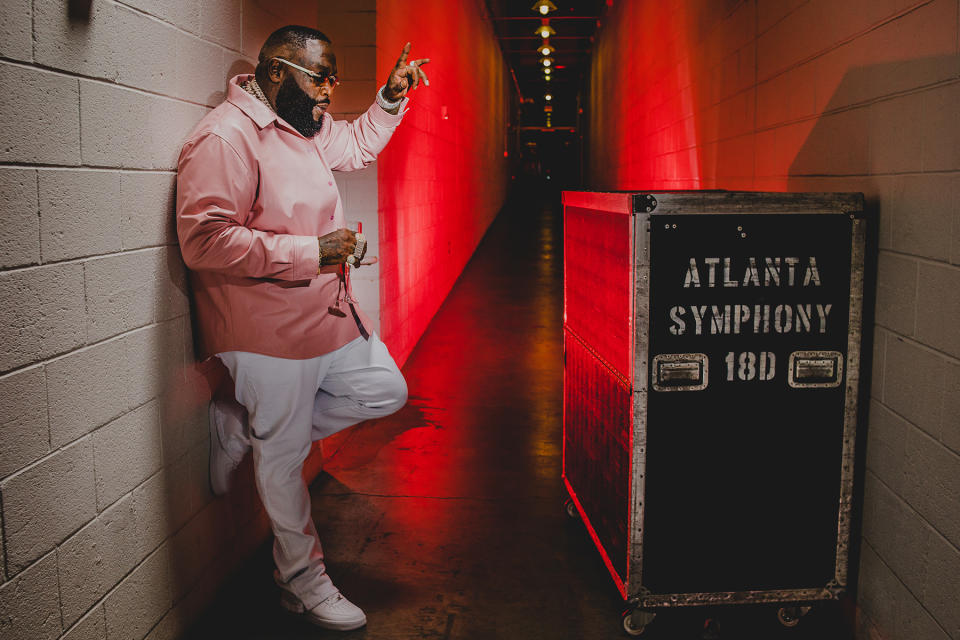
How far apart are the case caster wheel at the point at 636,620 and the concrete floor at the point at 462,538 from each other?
0.04 metres

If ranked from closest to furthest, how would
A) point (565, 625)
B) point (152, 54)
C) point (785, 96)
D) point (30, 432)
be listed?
point (30, 432) → point (152, 54) → point (565, 625) → point (785, 96)

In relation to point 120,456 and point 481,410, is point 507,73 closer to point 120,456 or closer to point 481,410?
point 481,410

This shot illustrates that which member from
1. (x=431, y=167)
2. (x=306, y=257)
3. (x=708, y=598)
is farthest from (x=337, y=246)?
(x=431, y=167)

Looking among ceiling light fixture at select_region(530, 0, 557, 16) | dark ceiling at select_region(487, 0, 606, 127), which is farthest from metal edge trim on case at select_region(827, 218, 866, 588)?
dark ceiling at select_region(487, 0, 606, 127)

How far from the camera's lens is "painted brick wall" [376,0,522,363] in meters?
5.21

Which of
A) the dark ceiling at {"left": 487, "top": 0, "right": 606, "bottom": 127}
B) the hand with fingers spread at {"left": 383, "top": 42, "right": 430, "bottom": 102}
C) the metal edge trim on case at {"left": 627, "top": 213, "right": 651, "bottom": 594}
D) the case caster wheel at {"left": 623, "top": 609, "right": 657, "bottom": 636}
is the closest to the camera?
the metal edge trim on case at {"left": 627, "top": 213, "right": 651, "bottom": 594}

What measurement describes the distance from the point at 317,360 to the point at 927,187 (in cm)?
187

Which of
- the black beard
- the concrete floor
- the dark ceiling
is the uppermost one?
the dark ceiling

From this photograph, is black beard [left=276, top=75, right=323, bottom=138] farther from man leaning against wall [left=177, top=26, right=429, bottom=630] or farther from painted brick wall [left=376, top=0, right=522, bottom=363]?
painted brick wall [left=376, top=0, right=522, bottom=363]

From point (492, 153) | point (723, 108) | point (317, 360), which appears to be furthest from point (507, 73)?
point (317, 360)

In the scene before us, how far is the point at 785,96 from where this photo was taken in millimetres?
3084

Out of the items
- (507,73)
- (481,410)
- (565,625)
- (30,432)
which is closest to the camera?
(30,432)

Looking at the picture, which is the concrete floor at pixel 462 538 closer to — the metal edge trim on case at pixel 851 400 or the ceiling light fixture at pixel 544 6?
the metal edge trim on case at pixel 851 400

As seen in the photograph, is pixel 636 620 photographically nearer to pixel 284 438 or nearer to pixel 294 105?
pixel 284 438
